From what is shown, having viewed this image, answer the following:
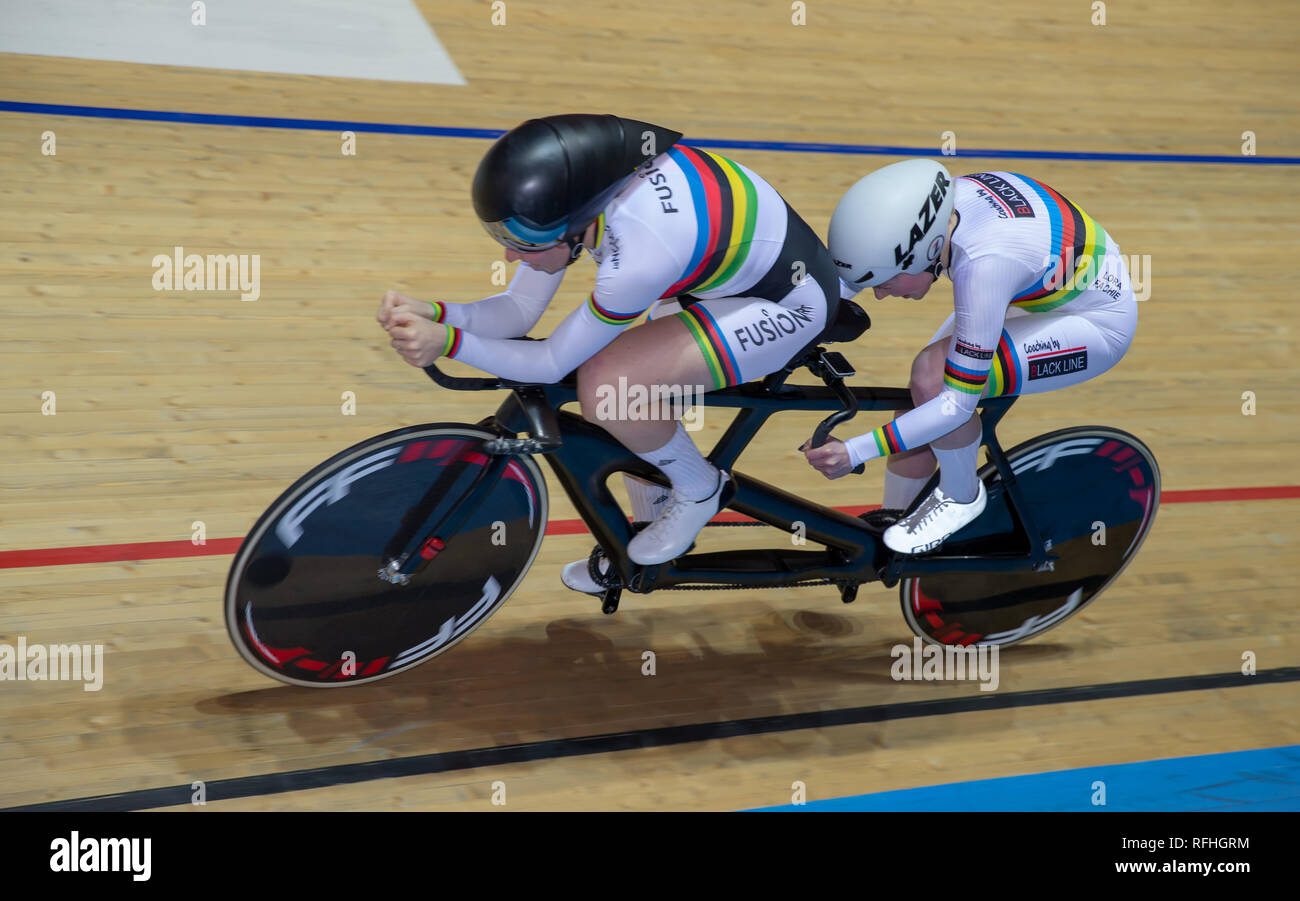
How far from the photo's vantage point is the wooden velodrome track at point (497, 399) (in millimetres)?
2582

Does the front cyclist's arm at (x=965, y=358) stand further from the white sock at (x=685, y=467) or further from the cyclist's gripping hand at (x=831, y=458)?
the white sock at (x=685, y=467)

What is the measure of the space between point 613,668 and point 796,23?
396 cm

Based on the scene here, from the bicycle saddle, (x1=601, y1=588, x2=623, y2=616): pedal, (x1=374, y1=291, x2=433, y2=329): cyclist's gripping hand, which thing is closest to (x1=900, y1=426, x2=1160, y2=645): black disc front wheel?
the bicycle saddle

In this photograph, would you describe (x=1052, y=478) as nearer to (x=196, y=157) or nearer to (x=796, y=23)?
(x=196, y=157)

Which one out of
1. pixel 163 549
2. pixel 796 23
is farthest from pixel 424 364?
pixel 796 23

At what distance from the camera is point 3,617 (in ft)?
8.84

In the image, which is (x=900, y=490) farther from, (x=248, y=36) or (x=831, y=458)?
(x=248, y=36)

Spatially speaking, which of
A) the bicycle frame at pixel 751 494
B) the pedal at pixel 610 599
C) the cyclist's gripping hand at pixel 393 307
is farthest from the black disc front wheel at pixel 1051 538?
the cyclist's gripping hand at pixel 393 307

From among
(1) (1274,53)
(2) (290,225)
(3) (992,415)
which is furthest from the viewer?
(1) (1274,53)

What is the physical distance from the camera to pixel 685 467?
2434 mm

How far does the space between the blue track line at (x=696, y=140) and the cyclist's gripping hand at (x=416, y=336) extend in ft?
8.92

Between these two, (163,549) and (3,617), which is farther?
(163,549)

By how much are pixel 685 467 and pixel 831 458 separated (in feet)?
0.96

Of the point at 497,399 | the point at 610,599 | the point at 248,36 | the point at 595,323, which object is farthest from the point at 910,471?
the point at 248,36
